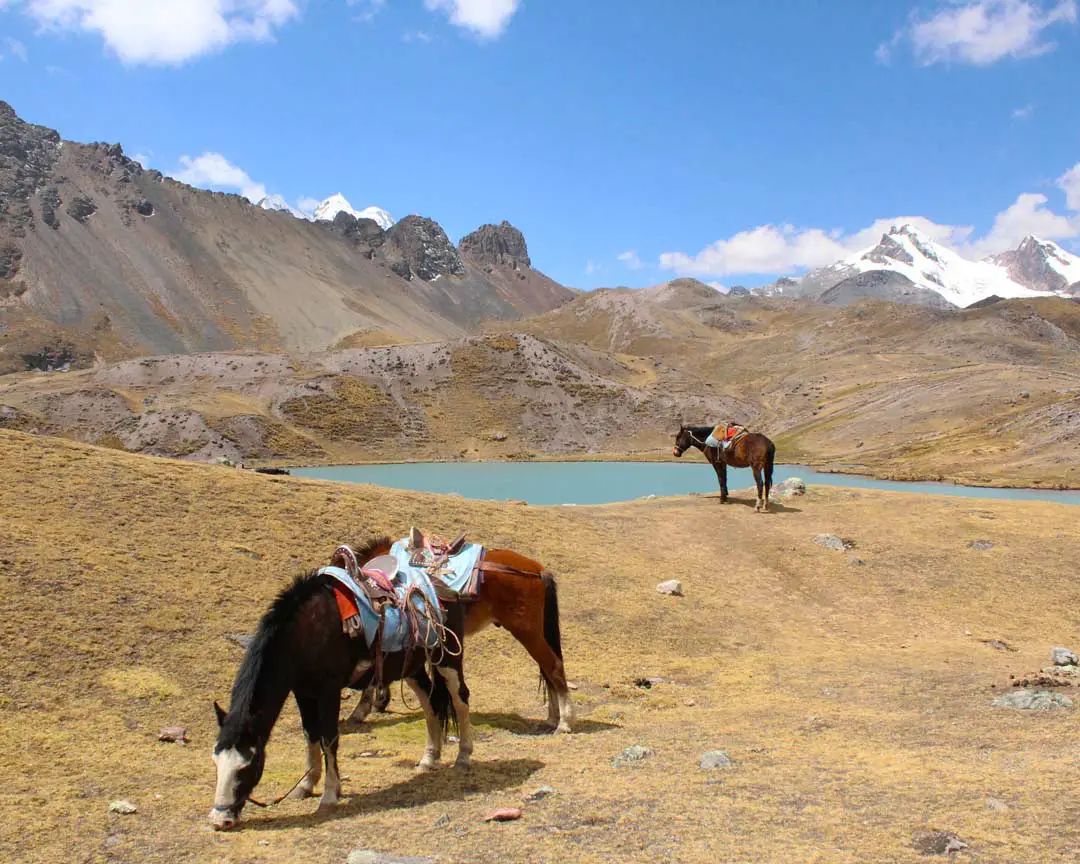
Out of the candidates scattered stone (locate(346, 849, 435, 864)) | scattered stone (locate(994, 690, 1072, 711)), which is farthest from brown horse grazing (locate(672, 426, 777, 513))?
scattered stone (locate(346, 849, 435, 864))

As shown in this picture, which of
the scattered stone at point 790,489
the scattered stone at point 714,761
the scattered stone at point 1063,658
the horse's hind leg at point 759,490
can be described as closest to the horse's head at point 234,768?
the scattered stone at point 714,761

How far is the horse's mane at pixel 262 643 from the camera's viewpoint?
6949 millimetres

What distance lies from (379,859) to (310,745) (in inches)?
83.9

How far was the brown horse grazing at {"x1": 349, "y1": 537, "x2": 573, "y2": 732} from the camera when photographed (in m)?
10.0

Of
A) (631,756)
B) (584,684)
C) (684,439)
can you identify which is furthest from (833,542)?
(631,756)

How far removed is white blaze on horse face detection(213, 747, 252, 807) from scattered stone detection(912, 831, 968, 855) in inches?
209

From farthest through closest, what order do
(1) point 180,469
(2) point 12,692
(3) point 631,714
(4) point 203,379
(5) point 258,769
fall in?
1. (4) point 203,379
2. (1) point 180,469
3. (3) point 631,714
4. (2) point 12,692
5. (5) point 258,769

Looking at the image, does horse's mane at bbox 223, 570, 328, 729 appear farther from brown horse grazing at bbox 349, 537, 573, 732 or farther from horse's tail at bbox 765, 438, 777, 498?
horse's tail at bbox 765, 438, 777, 498

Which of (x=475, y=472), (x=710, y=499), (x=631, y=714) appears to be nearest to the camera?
(x=631, y=714)

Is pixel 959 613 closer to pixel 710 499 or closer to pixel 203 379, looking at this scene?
pixel 710 499

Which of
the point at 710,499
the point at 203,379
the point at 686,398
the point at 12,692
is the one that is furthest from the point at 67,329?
the point at 12,692

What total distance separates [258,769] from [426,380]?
95.7 meters

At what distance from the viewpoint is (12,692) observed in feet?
31.2

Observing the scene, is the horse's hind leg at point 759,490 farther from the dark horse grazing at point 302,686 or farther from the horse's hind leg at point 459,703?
the dark horse grazing at point 302,686
